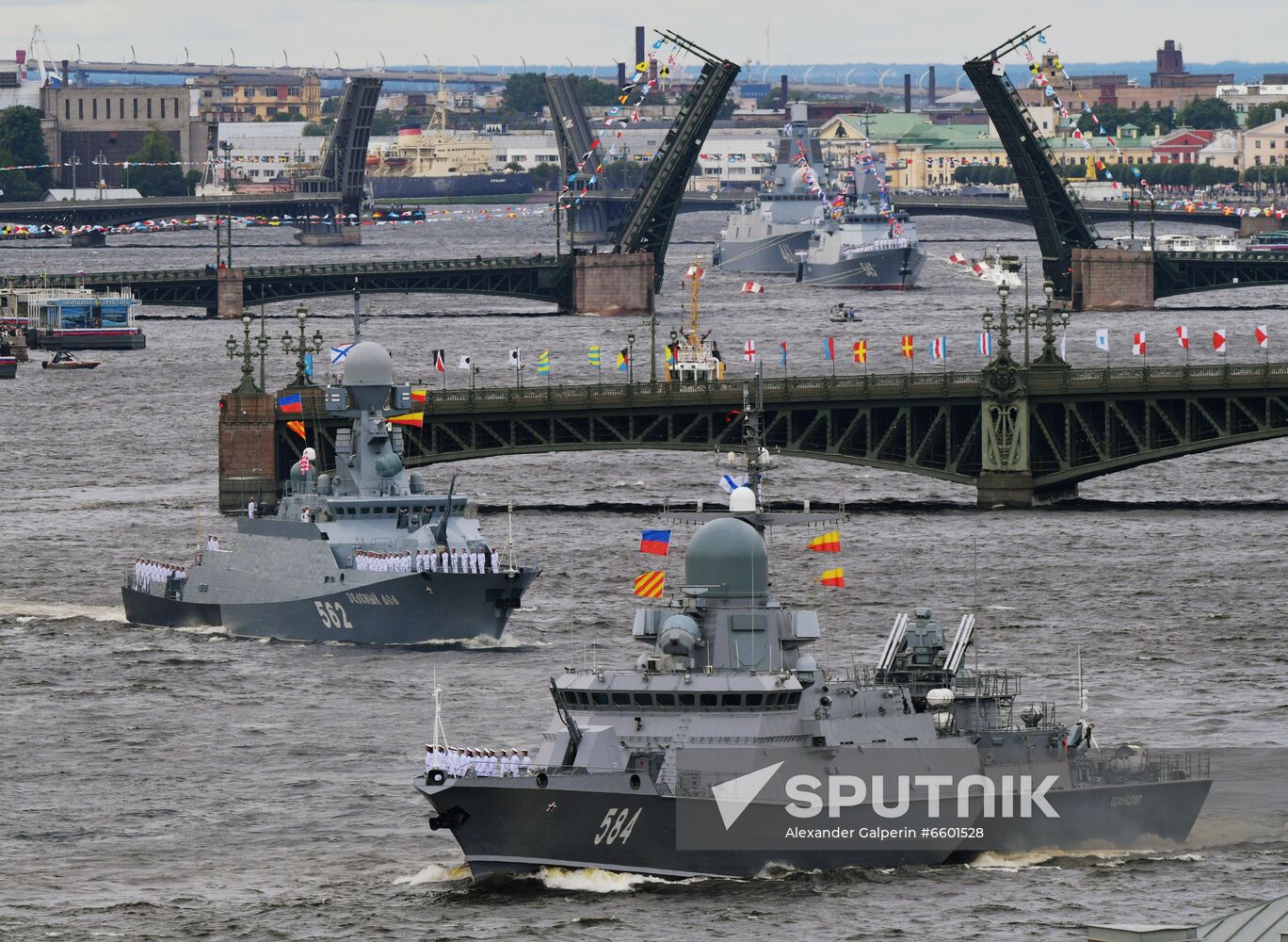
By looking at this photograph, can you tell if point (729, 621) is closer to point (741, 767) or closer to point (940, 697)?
point (741, 767)

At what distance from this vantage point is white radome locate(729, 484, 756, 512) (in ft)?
130

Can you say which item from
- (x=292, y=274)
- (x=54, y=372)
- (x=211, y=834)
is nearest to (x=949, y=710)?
(x=211, y=834)

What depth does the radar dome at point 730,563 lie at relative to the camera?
125 ft

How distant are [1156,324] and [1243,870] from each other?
120898 mm

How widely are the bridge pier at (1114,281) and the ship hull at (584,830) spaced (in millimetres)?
131303

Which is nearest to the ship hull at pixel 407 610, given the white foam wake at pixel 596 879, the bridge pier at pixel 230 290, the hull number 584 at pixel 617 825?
the white foam wake at pixel 596 879

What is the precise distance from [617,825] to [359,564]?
24729mm

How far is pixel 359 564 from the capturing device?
199ft

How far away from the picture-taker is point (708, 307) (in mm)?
179375

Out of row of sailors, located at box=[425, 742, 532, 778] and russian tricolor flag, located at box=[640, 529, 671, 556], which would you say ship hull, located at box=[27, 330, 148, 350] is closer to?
russian tricolor flag, located at box=[640, 529, 671, 556]

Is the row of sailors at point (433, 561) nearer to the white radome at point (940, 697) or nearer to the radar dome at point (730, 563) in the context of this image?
the radar dome at point (730, 563)

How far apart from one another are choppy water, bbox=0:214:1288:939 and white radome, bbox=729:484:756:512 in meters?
5.15

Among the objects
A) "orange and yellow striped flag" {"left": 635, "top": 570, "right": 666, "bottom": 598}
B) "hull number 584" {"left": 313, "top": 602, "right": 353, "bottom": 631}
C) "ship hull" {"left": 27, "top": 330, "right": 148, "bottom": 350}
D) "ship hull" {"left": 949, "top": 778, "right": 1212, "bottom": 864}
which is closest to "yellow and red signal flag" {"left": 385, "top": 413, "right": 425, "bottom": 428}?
"hull number 584" {"left": 313, "top": 602, "right": 353, "bottom": 631}

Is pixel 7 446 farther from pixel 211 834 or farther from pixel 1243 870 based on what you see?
pixel 1243 870
